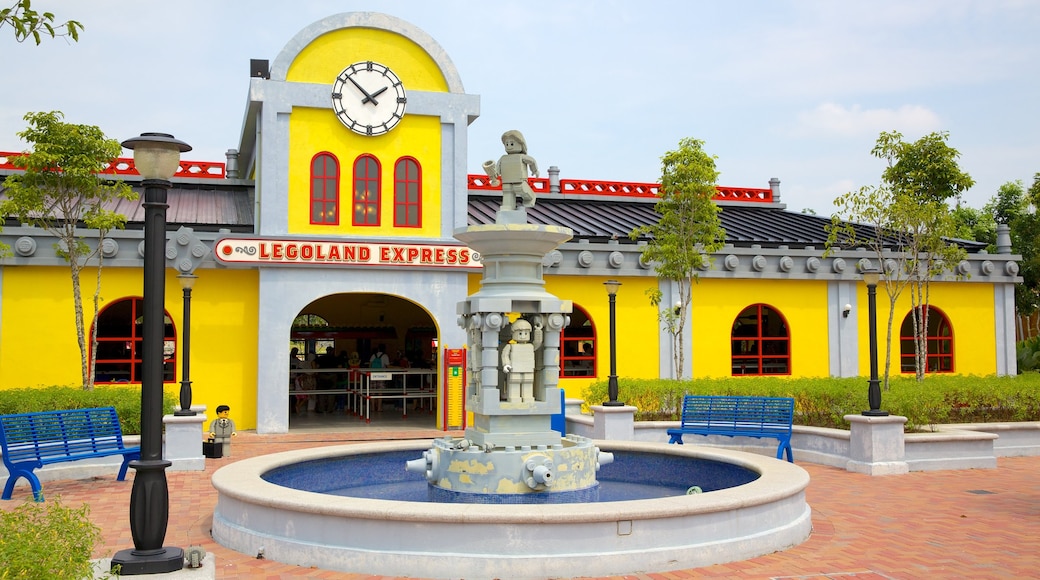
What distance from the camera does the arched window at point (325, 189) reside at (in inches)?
827

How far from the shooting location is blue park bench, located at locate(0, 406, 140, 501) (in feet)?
38.8

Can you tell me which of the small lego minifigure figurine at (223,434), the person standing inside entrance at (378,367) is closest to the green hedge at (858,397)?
the person standing inside entrance at (378,367)

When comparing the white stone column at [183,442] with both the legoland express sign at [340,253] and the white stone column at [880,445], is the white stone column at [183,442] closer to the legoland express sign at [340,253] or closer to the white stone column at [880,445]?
the legoland express sign at [340,253]

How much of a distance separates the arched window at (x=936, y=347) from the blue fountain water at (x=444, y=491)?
53.0ft

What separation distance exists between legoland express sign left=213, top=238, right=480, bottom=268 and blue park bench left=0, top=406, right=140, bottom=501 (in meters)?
6.86

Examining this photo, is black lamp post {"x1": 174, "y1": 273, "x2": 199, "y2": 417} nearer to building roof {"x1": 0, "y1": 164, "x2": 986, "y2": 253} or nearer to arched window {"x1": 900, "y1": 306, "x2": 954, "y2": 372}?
building roof {"x1": 0, "y1": 164, "x2": 986, "y2": 253}

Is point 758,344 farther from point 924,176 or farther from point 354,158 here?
point 354,158

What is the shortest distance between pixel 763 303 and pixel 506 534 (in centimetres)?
1810

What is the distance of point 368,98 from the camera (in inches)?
836

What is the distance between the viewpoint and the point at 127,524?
10461mm

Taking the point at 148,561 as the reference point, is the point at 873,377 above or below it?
above

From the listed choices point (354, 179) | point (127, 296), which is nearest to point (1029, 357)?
point (354, 179)

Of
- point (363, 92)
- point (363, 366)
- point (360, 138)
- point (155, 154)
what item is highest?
point (363, 92)

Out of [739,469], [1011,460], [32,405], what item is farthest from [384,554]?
[1011,460]
